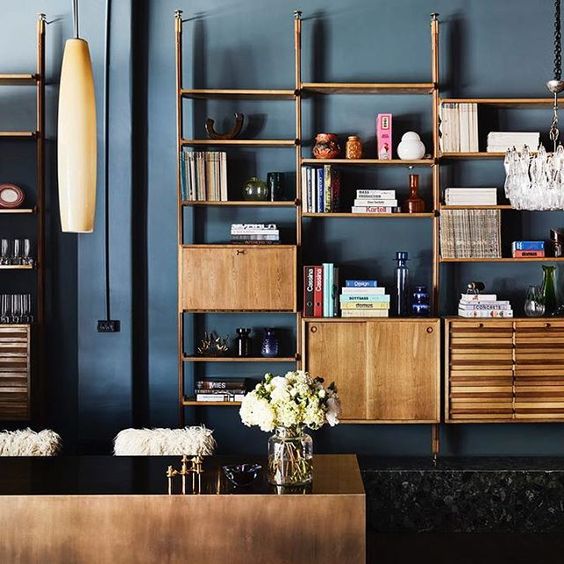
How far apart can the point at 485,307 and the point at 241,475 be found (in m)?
2.54

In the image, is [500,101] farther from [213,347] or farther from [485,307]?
[213,347]

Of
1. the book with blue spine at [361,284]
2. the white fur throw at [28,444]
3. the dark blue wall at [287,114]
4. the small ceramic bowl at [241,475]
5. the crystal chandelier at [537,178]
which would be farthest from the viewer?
the dark blue wall at [287,114]

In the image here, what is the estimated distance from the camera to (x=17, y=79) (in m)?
5.28

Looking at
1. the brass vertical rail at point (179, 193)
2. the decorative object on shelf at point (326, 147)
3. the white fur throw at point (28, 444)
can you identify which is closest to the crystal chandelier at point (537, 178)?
the decorative object on shelf at point (326, 147)

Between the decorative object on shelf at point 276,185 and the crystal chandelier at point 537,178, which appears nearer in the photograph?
the crystal chandelier at point 537,178

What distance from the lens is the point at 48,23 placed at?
214 inches

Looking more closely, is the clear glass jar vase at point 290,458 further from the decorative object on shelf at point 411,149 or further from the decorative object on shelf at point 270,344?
the decorative object on shelf at point 411,149

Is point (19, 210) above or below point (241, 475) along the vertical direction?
above

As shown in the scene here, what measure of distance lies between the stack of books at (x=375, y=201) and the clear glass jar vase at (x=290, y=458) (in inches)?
90.1

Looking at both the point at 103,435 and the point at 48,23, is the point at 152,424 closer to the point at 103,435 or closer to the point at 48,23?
the point at 103,435

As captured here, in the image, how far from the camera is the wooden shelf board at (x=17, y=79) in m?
5.21

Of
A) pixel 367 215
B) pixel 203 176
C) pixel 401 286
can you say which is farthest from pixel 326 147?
pixel 401 286

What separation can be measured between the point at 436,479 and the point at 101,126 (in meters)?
2.93

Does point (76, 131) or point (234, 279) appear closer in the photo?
point (76, 131)
